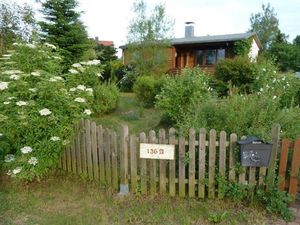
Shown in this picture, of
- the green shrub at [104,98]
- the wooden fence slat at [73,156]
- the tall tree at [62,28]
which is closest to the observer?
the wooden fence slat at [73,156]

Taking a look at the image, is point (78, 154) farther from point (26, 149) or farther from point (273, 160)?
point (273, 160)

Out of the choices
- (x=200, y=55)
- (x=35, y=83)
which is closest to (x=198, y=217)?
(x=35, y=83)

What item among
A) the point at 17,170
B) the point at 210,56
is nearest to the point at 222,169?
the point at 17,170

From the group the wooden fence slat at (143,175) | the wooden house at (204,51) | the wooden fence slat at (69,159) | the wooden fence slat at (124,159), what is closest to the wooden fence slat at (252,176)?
the wooden fence slat at (143,175)

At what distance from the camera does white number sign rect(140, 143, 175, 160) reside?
394 cm

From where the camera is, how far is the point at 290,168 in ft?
12.6

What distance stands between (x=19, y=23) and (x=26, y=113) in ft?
35.8

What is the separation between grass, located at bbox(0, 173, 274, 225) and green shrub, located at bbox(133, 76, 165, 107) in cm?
727

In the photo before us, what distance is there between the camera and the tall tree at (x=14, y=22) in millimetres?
12727

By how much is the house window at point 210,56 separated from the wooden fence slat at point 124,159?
1925cm

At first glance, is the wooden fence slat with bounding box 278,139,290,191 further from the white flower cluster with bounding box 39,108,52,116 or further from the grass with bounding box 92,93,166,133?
the grass with bounding box 92,93,166,133

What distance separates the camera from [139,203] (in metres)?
3.93

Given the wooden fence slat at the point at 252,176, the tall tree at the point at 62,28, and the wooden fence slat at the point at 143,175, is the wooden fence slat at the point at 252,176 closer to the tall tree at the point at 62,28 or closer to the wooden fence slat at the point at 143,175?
the wooden fence slat at the point at 143,175

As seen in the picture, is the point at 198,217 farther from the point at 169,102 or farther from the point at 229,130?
the point at 169,102
